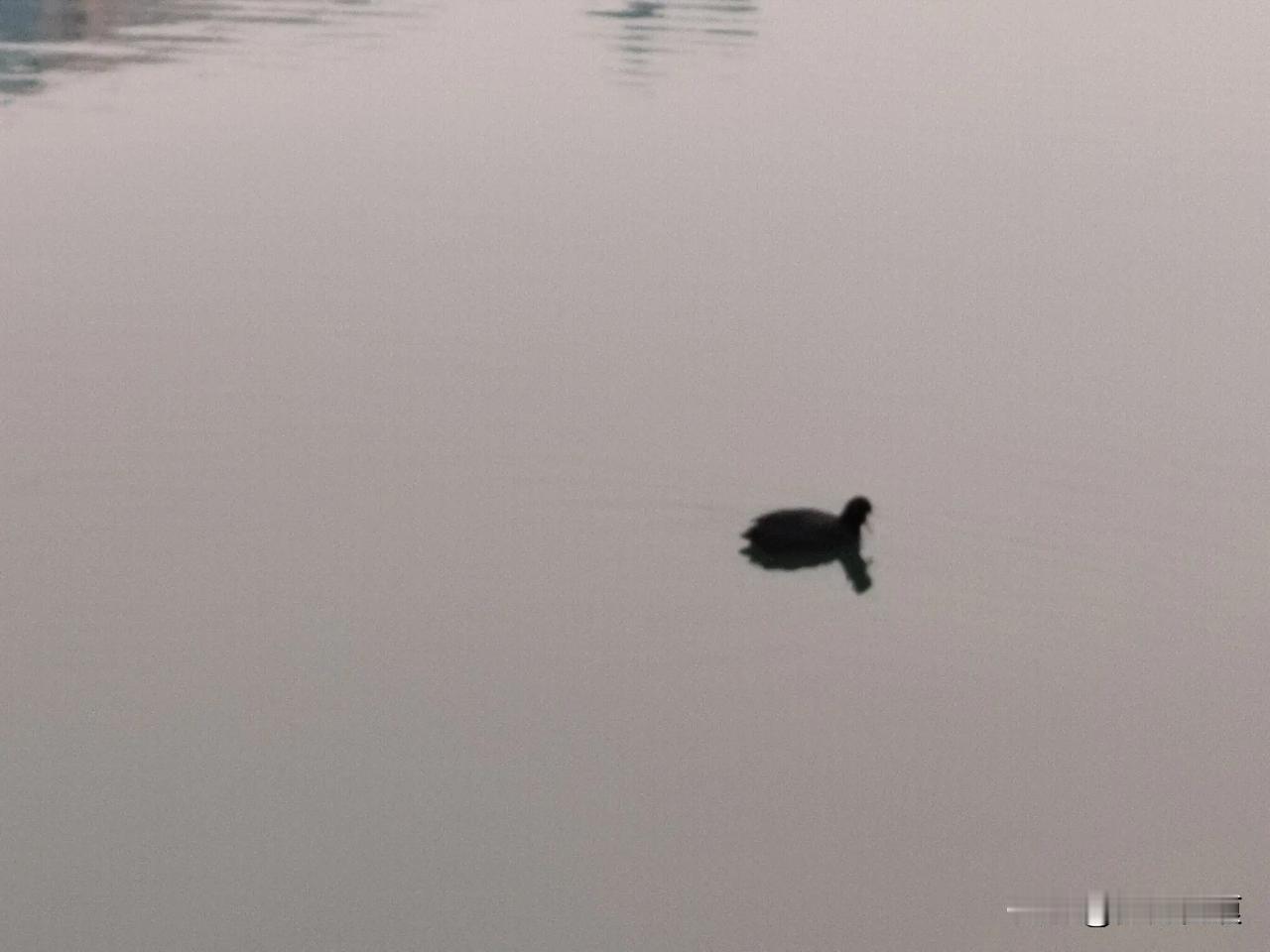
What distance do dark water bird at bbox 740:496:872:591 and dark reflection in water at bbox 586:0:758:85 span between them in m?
12.2

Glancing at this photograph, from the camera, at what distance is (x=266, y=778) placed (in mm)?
9781

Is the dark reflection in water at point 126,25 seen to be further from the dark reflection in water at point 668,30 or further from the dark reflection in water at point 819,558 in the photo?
the dark reflection in water at point 819,558

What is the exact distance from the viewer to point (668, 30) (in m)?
27.5

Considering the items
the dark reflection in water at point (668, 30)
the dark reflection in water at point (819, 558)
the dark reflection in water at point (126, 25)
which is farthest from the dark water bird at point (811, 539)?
the dark reflection in water at point (126, 25)

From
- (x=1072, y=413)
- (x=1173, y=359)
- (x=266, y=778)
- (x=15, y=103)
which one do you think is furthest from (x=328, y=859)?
(x=15, y=103)

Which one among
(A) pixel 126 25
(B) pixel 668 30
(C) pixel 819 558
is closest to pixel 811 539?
(C) pixel 819 558

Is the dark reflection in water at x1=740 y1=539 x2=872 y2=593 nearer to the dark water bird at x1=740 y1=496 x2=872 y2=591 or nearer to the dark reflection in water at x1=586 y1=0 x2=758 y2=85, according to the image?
the dark water bird at x1=740 y1=496 x2=872 y2=591

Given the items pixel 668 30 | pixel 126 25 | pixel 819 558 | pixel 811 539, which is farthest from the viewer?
pixel 668 30

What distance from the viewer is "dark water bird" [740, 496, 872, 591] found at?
12.4m

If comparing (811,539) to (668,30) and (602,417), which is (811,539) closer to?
(602,417)

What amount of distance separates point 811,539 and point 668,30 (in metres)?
16.3

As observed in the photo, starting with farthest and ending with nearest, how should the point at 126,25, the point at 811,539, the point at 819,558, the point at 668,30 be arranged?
the point at 668,30, the point at 126,25, the point at 819,558, the point at 811,539

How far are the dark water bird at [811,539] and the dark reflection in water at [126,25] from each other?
12697 millimetres

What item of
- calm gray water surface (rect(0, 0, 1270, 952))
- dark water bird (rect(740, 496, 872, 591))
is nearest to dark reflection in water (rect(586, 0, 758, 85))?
calm gray water surface (rect(0, 0, 1270, 952))
